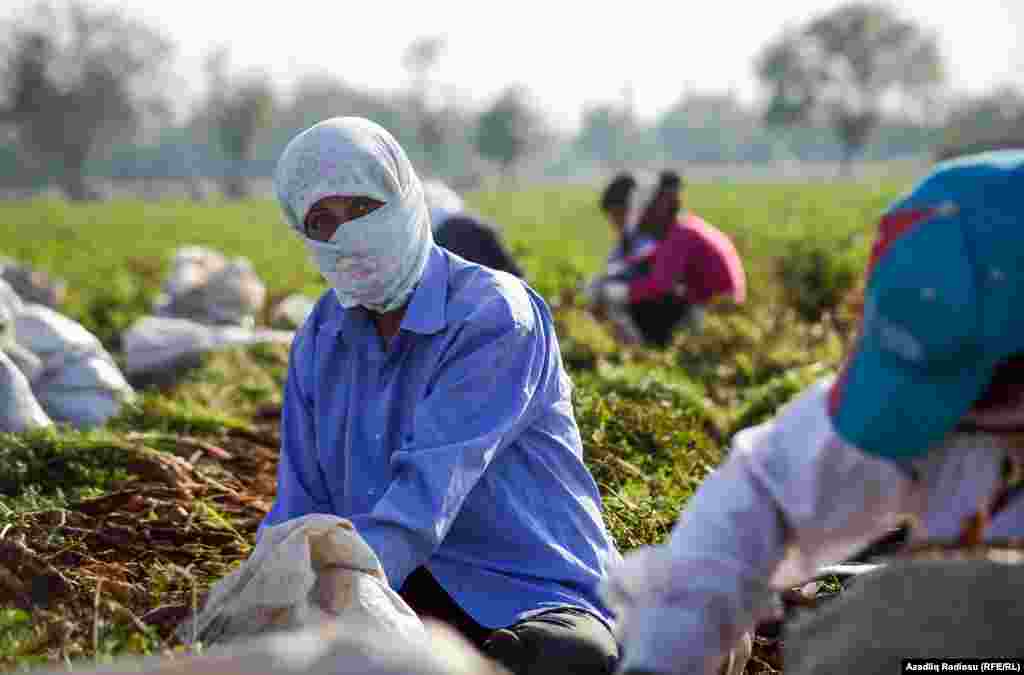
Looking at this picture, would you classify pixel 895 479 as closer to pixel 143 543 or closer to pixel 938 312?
pixel 938 312

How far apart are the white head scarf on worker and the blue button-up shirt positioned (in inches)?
2.8

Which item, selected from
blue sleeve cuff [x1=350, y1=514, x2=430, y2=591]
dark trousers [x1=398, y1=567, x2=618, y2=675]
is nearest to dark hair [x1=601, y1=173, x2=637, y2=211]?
dark trousers [x1=398, y1=567, x2=618, y2=675]

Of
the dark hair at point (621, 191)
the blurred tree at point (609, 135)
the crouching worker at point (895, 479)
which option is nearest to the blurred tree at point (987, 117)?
the blurred tree at point (609, 135)

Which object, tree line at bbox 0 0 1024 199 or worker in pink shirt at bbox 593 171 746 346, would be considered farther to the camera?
tree line at bbox 0 0 1024 199

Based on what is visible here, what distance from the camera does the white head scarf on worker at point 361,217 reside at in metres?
2.78

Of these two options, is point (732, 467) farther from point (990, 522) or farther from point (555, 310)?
point (555, 310)

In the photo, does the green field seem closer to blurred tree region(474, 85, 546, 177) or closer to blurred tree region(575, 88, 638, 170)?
blurred tree region(474, 85, 546, 177)

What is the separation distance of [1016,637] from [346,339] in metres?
1.84

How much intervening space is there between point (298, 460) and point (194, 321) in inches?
208

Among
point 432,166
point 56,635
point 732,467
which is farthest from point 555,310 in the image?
point 432,166

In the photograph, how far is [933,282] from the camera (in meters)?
1.35

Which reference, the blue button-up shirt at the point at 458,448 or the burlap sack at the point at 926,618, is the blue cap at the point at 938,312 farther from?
the blue button-up shirt at the point at 458,448

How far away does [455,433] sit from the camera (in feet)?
8.46

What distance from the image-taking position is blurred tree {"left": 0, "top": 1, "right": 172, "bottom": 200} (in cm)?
5909
